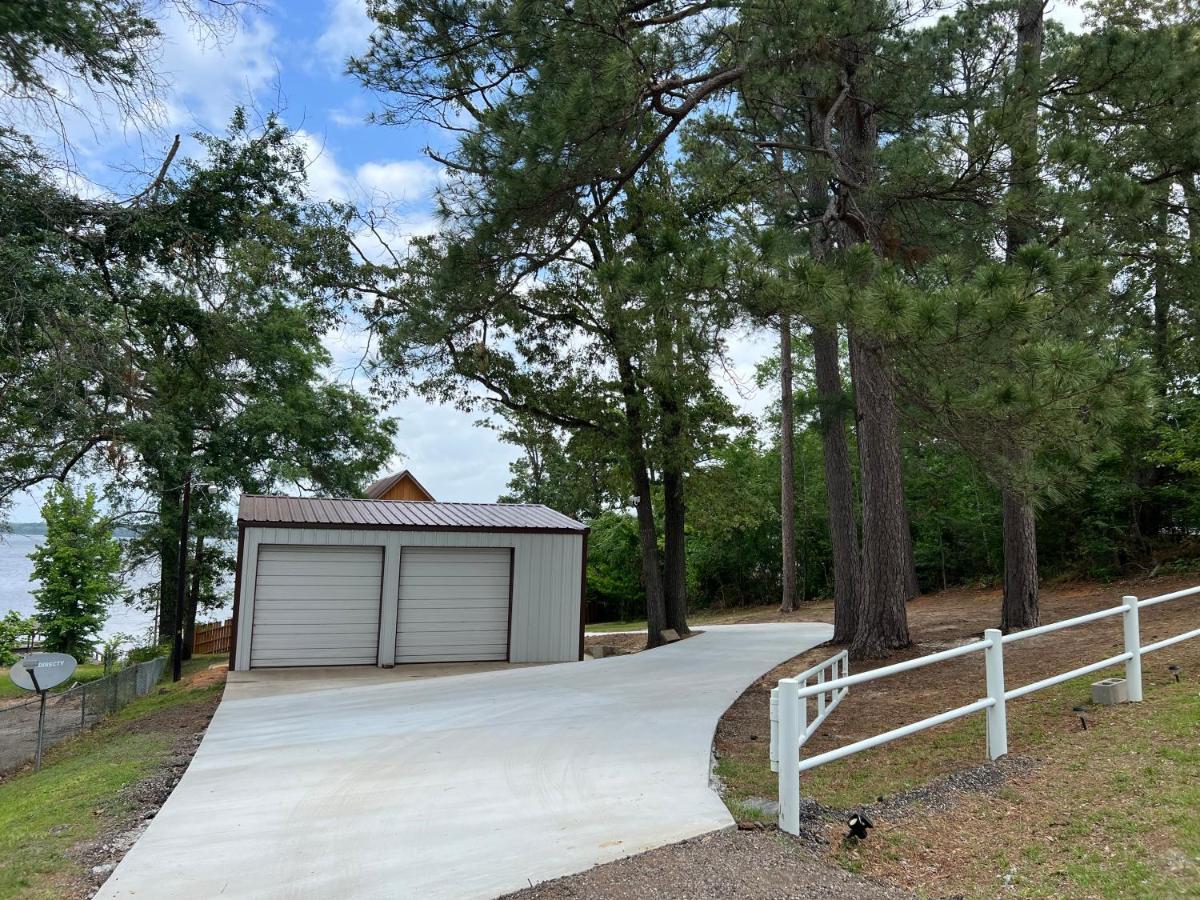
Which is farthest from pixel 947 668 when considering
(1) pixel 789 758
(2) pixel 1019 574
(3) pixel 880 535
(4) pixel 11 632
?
(4) pixel 11 632

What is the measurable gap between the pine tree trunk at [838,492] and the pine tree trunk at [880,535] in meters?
1.19

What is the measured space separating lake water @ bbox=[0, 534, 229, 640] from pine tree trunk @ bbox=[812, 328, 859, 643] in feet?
50.7

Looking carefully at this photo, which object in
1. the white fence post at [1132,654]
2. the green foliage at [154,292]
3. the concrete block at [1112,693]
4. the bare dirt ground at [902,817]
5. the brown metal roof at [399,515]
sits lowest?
the bare dirt ground at [902,817]

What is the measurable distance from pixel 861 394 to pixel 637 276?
15.4ft

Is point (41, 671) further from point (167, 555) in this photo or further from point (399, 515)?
point (167, 555)

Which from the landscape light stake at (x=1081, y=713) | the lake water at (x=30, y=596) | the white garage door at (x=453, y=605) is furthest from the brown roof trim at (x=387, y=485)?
the landscape light stake at (x=1081, y=713)

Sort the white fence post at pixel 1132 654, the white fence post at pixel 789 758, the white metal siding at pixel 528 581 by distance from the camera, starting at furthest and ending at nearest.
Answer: the white metal siding at pixel 528 581 → the white fence post at pixel 1132 654 → the white fence post at pixel 789 758

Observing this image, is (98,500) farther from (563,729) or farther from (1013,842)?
(1013,842)

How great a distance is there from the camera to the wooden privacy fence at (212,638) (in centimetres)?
2216

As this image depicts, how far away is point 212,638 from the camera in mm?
22500

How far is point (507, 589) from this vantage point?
1346 cm

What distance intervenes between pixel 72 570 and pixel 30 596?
2645 millimetres

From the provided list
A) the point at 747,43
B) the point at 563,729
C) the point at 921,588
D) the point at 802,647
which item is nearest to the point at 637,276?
the point at 747,43

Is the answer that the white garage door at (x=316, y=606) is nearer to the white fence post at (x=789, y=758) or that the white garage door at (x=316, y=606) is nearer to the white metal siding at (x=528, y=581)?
the white metal siding at (x=528, y=581)
